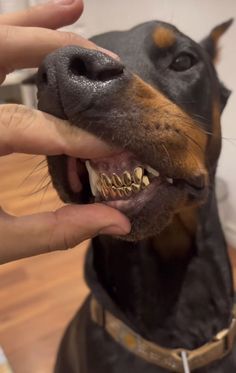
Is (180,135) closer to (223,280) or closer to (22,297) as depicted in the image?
(223,280)

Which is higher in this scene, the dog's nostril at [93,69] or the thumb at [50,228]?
the dog's nostril at [93,69]

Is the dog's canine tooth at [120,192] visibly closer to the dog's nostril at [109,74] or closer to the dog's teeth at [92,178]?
the dog's teeth at [92,178]

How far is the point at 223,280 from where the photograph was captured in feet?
4.68

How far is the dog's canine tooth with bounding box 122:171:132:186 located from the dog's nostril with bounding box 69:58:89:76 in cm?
22

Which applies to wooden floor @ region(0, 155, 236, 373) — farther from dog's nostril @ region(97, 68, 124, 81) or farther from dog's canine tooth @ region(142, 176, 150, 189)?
dog's nostril @ region(97, 68, 124, 81)

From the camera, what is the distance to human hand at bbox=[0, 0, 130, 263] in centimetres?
73

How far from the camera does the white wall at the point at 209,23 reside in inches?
93.3

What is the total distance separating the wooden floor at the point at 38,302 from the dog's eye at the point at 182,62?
852 mm

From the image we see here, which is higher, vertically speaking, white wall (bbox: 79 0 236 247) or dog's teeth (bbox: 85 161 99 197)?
dog's teeth (bbox: 85 161 99 197)

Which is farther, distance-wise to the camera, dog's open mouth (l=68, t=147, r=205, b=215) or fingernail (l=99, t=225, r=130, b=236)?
dog's open mouth (l=68, t=147, r=205, b=215)

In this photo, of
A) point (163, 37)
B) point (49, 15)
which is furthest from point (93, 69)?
point (163, 37)

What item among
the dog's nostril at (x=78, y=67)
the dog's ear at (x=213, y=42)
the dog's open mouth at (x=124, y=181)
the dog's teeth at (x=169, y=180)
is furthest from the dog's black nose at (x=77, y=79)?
the dog's ear at (x=213, y=42)

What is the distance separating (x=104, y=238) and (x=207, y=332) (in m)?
0.38

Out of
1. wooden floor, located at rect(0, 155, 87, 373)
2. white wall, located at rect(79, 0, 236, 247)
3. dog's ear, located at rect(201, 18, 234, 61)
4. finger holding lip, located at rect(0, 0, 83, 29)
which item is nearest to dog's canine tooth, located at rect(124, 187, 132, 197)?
finger holding lip, located at rect(0, 0, 83, 29)
